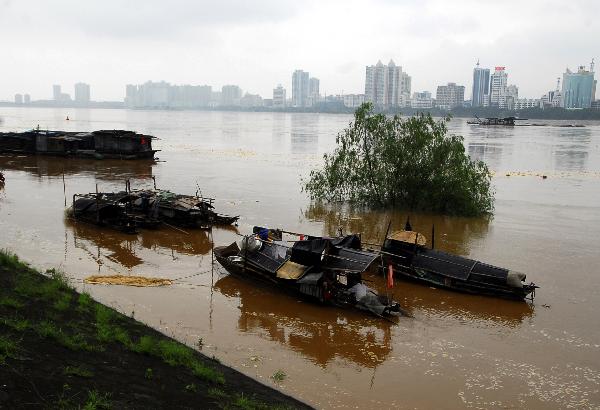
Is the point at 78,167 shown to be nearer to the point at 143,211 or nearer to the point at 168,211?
the point at 143,211

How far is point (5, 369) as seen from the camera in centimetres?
810

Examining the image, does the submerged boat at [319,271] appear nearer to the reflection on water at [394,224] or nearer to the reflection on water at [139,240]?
the reflection on water at [139,240]

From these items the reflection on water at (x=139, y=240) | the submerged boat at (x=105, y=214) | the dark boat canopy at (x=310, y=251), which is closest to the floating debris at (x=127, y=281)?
the reflection on water at (x=139, y=240)

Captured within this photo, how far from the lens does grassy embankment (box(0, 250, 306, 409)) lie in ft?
26.6

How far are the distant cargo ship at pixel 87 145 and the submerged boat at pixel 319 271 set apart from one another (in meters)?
37.2

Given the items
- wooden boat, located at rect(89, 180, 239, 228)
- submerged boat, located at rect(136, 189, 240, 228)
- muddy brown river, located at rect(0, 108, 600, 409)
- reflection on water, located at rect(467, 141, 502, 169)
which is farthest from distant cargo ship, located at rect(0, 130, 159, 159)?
reflection on water, located at rect(467, 141, 502, 169)

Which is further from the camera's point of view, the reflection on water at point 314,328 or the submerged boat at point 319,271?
the submerged boat at point 319,271

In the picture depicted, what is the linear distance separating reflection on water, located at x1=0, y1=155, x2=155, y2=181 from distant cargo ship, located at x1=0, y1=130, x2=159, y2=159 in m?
0.65

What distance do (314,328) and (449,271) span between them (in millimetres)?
5940

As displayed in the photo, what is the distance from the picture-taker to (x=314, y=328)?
1572cm

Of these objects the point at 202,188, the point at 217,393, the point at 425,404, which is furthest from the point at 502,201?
the point at 217,393

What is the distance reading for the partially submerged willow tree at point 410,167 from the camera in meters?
30.8

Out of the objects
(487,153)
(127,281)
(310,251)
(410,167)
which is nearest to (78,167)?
(410,167)

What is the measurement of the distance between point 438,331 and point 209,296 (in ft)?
24.1
